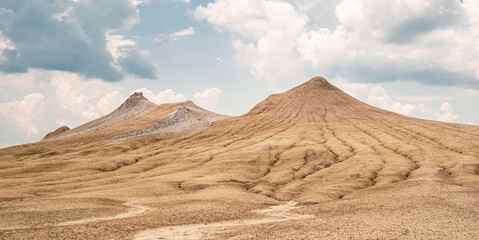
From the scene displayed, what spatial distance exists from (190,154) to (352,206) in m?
73.7

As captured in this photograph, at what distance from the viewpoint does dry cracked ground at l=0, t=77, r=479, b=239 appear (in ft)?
132

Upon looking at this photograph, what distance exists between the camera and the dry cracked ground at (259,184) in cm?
4038

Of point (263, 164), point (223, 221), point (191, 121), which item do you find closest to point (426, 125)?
A: point (263, 164)

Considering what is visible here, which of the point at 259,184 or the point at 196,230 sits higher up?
the point at 259,184

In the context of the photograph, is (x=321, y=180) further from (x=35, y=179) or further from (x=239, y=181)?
(x=35, y=179)

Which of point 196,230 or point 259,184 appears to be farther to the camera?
point 259,184

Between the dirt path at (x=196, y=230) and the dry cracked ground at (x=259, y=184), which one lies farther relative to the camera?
the dry cracked ground at (x=259, y=184)

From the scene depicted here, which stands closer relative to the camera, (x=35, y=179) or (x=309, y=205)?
(x=309, y=205)

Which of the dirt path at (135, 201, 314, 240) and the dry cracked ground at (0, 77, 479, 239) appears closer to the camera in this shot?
the dirt path at (135, 201, 314, 240)

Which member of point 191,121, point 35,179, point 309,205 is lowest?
point 309,205

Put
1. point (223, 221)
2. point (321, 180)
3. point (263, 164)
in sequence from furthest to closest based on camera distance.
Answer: point (263, 164), point (321, 180), point (223, 221)

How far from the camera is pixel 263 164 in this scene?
102000 millimetres

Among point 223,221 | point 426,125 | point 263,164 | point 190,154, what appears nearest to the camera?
point 223,221

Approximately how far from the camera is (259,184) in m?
80.6
